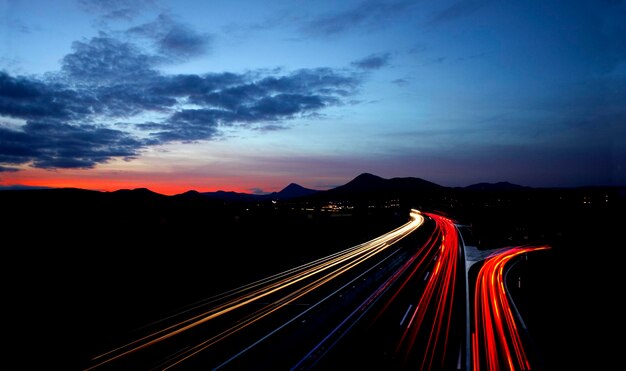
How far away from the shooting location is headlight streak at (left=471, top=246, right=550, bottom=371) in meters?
14.1

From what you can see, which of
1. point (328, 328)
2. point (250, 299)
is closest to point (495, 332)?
point (328, 328)

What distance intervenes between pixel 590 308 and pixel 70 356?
1068 inches

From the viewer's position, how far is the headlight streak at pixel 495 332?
46.2ft

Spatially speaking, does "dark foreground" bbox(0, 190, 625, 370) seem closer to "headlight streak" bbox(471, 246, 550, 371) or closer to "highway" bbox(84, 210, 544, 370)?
"headlight streak" bbox(471, 246, 550, 371)

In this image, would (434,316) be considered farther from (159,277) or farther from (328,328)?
(159,277)

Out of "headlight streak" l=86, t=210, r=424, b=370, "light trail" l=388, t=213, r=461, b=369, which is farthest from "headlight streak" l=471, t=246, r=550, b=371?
"headlight streak" l=86, t=210, r=424, b=370

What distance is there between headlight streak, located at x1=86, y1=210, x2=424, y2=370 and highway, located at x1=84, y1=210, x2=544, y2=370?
0.06m

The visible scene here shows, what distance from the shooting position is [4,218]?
39.0 meters

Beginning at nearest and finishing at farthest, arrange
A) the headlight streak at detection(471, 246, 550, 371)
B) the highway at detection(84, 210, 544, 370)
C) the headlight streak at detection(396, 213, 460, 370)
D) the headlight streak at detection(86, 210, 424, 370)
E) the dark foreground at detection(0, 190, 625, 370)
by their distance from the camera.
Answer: the headlight streak at detection(471, 246, 550, 371) → the highway at detection(84, 210, 544, 370) → the headlight streak at detection(396, 213, 460, 370) → the headlight streak at detection(86, 210, 424, 370) → the dark foreground at detection(0, 190, 625, 370)

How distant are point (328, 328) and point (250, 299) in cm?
687

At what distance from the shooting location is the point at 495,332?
17.2 metres

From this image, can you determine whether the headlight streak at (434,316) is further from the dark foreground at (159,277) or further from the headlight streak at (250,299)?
the headlight streak at (250,299)

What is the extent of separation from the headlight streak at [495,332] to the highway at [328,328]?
8 cm

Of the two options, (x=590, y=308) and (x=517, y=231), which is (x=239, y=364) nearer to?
(x=590, y=308)
